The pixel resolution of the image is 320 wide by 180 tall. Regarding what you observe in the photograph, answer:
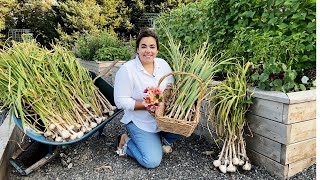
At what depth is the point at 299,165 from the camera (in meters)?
1.89

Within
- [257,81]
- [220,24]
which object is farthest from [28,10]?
[257,81]

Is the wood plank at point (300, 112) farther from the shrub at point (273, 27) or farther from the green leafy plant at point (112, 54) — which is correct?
the green leafy plant at point (112, 54)

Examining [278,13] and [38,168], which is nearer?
[38,168]

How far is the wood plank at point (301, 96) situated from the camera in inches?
67.7

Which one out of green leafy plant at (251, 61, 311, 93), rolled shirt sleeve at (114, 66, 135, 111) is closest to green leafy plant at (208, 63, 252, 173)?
green leafy plant at (251, 61, 311, 93)

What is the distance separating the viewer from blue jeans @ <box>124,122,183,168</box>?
2.02 metres

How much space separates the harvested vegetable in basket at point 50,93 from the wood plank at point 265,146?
1.10 meters

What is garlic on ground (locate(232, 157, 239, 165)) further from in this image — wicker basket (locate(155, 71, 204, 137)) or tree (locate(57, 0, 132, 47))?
tree (locate(57, 0, 132, 47))

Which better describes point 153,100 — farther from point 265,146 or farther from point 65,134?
point 265,146

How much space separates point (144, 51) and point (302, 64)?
1.11m

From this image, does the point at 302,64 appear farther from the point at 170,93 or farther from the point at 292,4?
the point at 170,93

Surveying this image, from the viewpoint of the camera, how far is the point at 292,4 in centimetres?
206

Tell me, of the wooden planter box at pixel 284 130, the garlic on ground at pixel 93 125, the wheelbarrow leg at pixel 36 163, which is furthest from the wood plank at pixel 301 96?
the wheelbarrow leg at pixel 36 163

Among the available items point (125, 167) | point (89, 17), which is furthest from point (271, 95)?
point (89, 17)
